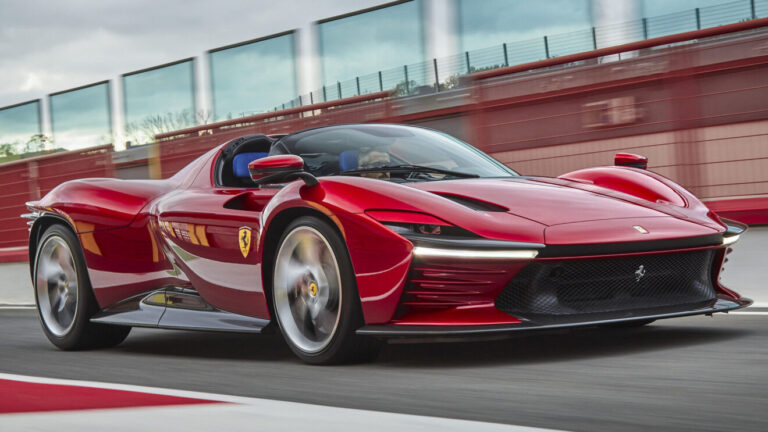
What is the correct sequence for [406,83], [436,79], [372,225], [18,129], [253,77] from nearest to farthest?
[372,225] < [436,79] < [406,83] < [253,77] < [18,129]

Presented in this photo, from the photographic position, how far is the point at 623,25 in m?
12.5

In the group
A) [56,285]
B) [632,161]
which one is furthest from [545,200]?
[56,285]

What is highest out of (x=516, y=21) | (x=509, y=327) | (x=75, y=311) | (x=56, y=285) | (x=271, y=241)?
(x=516, y=21)

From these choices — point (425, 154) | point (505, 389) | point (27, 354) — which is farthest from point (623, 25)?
point (505, 389)

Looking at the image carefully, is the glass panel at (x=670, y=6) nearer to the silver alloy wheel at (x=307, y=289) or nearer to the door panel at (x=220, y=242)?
the door panel at (x=220, y=242)

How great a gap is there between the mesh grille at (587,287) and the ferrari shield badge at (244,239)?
1.38 meters

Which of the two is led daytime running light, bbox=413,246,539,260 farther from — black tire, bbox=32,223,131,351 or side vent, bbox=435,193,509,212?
black tire, bbox=32,223,131,351

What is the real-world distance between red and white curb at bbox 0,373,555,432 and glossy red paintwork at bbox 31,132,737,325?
2.99ft

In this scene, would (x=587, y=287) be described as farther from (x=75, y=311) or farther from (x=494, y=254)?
(x=75, y=311)

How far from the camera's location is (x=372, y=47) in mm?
14820

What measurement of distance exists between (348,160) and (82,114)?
13.6m

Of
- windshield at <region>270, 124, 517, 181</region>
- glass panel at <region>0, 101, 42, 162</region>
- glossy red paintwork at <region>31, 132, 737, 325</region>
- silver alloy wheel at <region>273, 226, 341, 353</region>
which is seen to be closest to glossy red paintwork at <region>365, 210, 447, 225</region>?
glossy red paintwork at <region>31, 132, 737, 325</region>

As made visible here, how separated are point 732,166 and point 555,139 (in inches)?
50.8

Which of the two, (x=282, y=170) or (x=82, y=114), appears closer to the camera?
(x=282, y=170)
